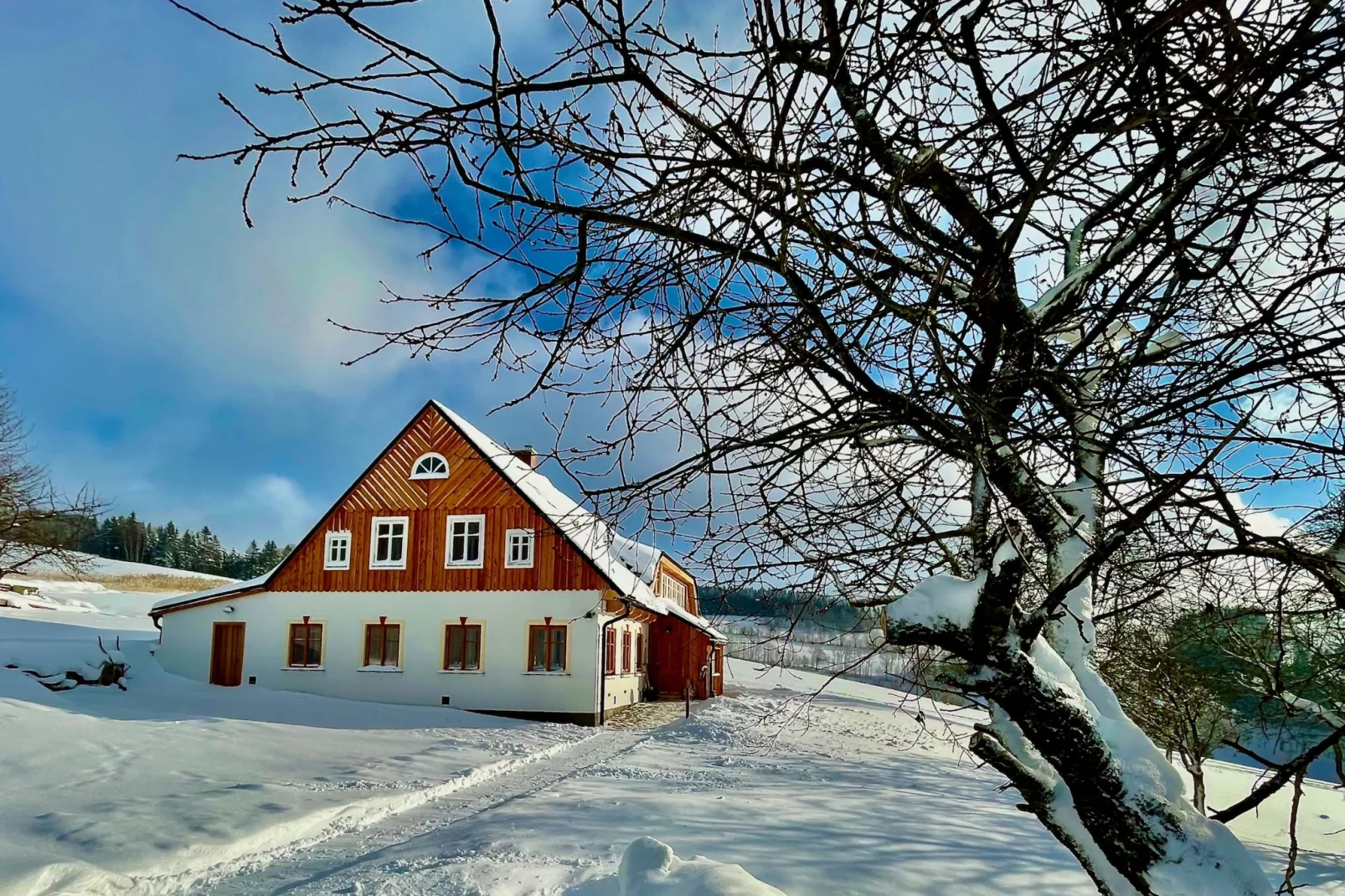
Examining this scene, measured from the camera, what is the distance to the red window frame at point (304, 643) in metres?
21.7

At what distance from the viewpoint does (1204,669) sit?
984 cm

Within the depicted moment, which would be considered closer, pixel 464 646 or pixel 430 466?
pixel 464 646

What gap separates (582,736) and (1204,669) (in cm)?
1183

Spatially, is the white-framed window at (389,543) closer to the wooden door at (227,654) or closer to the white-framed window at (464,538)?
the white-framed window at (464,538)

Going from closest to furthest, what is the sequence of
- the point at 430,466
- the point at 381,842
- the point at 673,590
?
the point at 381,842 < the point at 430,466 < the point at 673,590

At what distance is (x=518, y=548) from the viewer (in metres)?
21.2

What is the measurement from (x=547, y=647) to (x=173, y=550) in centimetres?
8293

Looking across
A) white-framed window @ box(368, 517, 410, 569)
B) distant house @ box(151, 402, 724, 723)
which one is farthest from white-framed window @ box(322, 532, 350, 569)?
white-framed window @ box(368, 517, 410, 569)

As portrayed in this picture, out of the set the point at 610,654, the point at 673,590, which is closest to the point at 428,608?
the point at 610,654

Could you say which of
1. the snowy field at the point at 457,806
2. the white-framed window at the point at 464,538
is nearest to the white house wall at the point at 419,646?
the white-framed window at the point at 464,538

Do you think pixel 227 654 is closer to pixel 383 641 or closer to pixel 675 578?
pixel 383 641

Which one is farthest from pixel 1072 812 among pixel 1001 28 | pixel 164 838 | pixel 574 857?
pixel 164 838

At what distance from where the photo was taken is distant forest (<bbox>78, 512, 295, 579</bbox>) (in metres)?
83.8

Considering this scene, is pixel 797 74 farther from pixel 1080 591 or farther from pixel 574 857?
pixel 574 857
